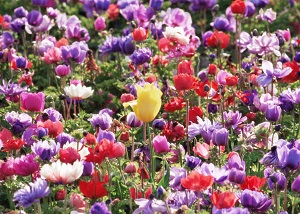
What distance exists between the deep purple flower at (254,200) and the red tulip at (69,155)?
72 cm

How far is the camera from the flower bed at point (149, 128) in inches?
125

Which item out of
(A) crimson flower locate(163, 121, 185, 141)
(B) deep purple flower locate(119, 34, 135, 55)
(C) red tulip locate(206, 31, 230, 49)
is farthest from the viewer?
(B) deep purple flower locate(119, 34, 135, 55)

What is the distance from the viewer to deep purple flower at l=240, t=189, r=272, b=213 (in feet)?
9.76

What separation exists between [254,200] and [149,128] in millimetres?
880

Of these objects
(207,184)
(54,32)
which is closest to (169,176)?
(207,184)

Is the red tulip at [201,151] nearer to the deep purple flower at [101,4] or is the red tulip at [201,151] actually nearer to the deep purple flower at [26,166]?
the deep purple flower at [26,166]

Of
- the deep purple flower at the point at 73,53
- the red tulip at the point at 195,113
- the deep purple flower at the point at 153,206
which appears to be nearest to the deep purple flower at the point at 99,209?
the deep purple flower at the point at 153,206

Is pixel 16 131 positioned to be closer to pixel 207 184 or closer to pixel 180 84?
pixel 180 84

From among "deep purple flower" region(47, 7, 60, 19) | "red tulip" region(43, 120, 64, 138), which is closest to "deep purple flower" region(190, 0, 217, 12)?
"deep purple flower" region(47, 7, 60, 19)

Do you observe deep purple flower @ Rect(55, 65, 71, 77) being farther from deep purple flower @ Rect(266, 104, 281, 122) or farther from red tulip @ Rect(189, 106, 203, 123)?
deep purple flower @ Rect(266, 104, 281, 122)

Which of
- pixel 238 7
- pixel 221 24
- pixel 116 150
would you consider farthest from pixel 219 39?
pixel 116 150

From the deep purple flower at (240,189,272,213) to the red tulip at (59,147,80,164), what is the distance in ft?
2.35

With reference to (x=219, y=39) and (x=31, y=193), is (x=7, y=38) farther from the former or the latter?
(x=31, y=193)

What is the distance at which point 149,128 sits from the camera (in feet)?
12.2
